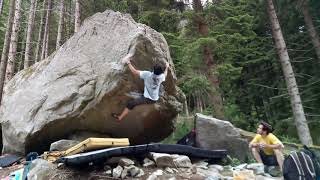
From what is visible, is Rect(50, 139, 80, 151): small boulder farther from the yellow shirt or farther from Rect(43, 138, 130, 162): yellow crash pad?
the yellow shirt

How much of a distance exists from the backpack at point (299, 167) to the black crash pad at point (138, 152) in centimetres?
255

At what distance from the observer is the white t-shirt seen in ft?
30.3

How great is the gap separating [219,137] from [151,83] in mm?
2356

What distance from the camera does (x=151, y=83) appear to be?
930 centimetres

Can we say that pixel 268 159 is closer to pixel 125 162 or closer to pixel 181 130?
pixel 125 162

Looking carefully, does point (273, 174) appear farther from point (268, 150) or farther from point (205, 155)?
point (205, 155)

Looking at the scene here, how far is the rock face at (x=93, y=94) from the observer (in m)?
9.55

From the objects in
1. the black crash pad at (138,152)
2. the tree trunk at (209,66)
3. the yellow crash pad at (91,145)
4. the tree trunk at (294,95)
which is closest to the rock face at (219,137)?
the black crash pad at (138,152)

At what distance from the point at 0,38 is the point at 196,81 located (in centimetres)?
2155

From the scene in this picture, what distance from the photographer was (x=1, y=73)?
1622 centimetres

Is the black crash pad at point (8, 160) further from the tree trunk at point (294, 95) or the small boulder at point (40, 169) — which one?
the tree trunk at point (294, 95)

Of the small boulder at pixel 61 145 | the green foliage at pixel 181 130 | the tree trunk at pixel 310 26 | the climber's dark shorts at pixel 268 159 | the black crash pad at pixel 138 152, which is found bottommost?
the climber's dark shorts at pixel 268 159

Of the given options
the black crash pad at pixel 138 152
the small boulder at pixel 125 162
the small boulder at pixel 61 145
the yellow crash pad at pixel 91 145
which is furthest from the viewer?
the small boulder at pixel 61 145

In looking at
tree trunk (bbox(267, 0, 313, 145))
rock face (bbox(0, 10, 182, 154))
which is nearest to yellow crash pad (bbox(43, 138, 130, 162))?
rock face (bbox(0, 10, 182, 154))
